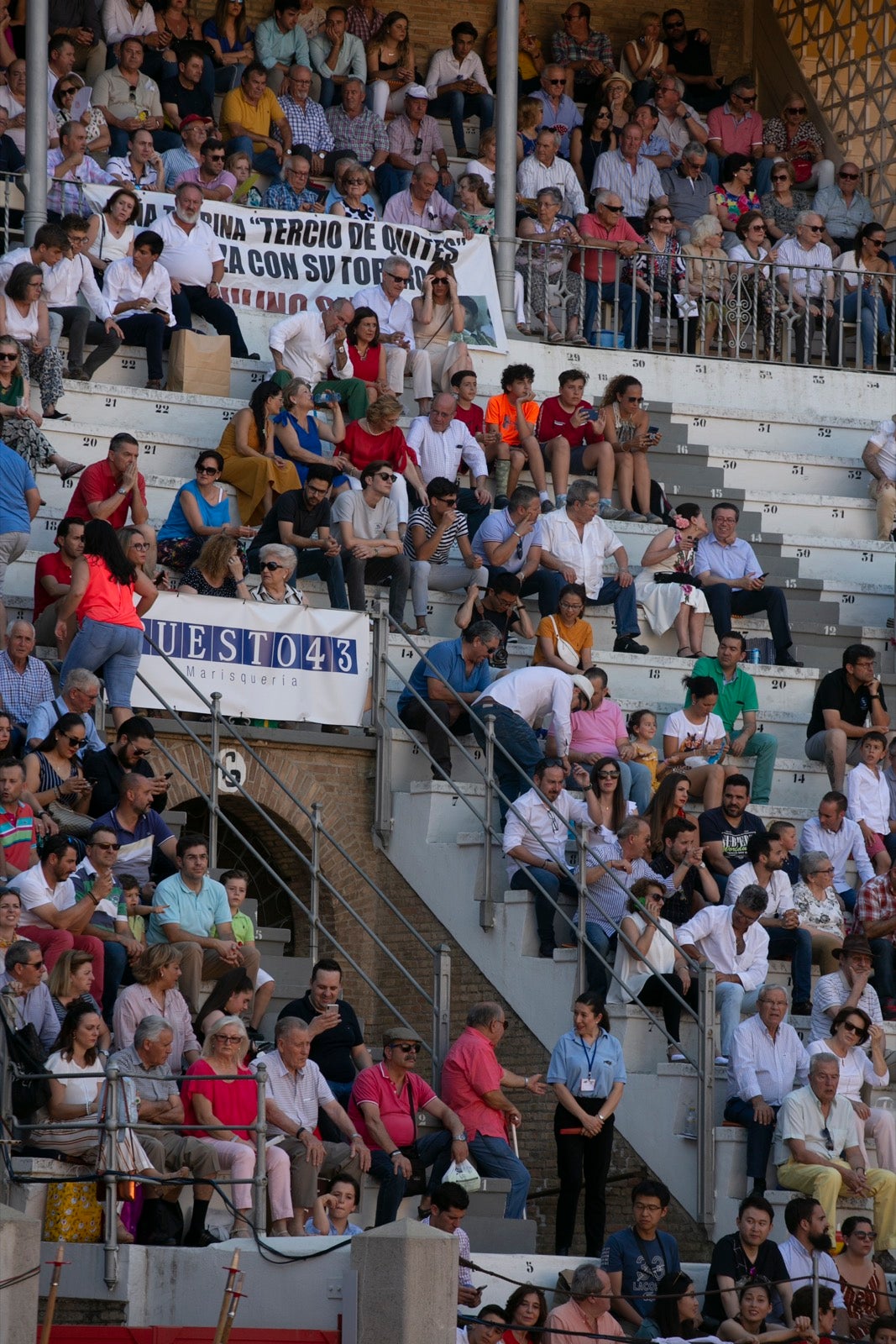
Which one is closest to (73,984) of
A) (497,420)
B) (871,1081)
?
(871,1081)

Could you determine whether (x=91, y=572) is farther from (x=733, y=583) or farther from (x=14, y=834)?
(x=733, y=583)

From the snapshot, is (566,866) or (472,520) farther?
(472,520)

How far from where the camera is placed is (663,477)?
20453 millimetres

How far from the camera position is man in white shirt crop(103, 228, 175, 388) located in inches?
747

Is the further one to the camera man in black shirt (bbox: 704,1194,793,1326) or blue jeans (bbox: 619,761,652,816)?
blue jeans (bbox: 619,761,652,816)

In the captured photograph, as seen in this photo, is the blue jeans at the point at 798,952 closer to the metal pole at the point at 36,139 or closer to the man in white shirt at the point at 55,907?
the man in white shirt at the point at 55,907

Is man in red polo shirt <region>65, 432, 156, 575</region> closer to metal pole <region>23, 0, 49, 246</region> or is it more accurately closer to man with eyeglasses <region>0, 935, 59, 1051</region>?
metal pole <region>23, 0, 49, 246</region>

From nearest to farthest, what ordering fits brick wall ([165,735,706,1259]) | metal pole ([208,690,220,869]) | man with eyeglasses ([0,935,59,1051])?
man with eyeglasses ([0,935,59,1051]) → metal pole ([208,690,220,869]) → brick wall ([165,735,706,1259])

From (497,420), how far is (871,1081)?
696cm

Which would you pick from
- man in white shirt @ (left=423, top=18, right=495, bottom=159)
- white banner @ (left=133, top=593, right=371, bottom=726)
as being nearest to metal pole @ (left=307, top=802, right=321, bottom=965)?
white banner @ (left=133, top=593, right=371, bottom=726)

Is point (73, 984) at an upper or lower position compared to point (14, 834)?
lower

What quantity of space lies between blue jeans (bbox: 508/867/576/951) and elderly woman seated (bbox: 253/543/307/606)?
98.2 inches

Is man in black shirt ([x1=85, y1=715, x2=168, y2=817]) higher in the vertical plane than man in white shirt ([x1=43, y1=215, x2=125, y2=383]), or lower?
lower

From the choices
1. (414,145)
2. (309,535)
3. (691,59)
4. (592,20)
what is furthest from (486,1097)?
(592,20)
